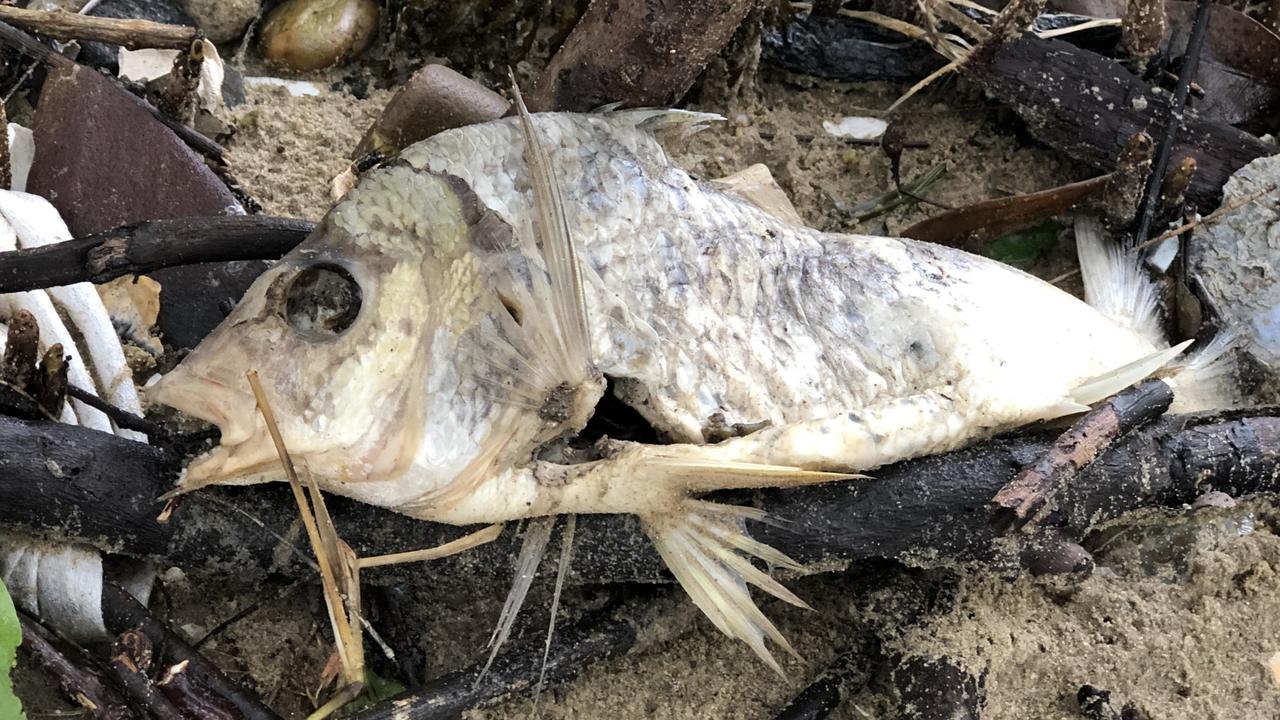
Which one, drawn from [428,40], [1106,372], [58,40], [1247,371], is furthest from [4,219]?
[1247,371]

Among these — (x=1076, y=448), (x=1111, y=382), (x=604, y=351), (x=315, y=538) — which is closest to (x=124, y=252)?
(x=315, y=538)

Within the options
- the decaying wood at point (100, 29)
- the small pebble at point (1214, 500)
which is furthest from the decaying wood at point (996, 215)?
the decaying wood at point (100, 29)

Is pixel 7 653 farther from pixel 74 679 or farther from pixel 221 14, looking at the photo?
pixel 221 14

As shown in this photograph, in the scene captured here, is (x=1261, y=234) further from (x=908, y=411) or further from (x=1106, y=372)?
(x=908, y=411)

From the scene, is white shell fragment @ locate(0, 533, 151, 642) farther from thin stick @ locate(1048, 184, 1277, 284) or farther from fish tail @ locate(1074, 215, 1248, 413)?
thin stick @ locate(1048, 184, 1277, 284)

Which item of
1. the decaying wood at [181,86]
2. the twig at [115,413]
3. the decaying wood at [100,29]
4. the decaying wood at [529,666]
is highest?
the decaying wood at [100,29]

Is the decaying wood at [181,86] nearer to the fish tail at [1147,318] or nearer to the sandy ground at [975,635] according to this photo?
the sandy ground at [975,635]

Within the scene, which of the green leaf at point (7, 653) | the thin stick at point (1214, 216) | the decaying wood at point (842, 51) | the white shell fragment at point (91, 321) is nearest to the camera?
the green leaf at point (7, 653)
